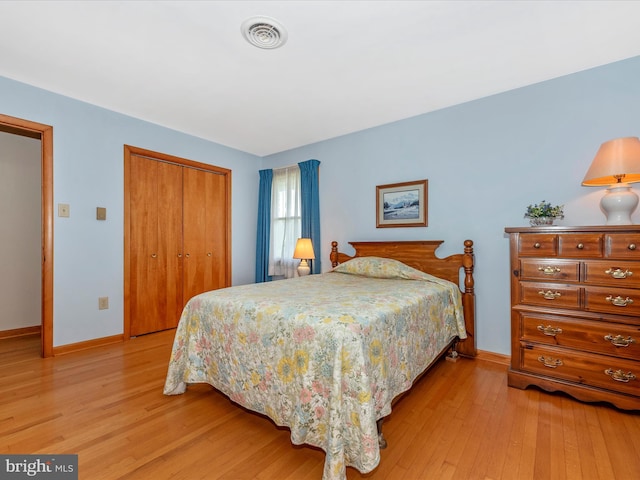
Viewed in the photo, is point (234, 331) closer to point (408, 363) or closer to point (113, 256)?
point (408, 363)

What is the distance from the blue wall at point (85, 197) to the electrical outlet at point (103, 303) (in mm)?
33

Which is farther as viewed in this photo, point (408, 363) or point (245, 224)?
point (245, 224)

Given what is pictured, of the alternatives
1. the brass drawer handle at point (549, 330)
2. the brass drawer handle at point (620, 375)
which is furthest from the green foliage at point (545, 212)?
the brass drawer handle at point (620, 375)

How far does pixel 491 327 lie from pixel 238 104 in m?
3.11

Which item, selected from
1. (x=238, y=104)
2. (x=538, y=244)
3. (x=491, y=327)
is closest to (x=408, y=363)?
(x=538, y=244)

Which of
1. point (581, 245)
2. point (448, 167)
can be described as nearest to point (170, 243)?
point (448, 167)

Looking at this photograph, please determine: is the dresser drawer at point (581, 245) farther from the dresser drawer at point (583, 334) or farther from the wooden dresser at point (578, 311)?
the dresser drawer at point (583, 334)

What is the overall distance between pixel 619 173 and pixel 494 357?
1.66 m

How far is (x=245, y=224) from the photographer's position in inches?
172

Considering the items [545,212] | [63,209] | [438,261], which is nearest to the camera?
[545,212]

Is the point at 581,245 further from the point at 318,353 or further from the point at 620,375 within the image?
the point at 318,353

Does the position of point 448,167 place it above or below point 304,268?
above

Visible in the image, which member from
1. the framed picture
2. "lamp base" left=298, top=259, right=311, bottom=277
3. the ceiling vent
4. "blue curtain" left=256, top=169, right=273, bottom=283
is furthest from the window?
the ceiling vent

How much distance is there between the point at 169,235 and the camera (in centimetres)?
354
